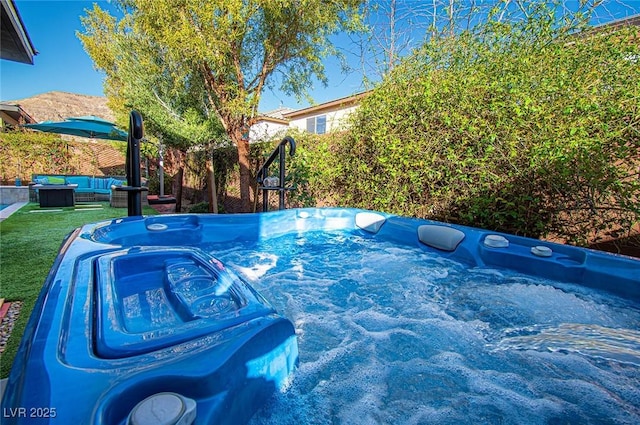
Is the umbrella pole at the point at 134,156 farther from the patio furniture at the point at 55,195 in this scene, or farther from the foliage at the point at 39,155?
the foliage at the point at 39,155

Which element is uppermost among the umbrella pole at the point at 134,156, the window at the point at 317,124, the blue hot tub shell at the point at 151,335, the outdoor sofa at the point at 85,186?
the window at the point at 317,124

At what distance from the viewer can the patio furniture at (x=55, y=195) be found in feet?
20.8

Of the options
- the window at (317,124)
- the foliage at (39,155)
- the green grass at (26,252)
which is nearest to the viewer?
the green grass at (26,252)

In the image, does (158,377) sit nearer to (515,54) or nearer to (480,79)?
(480,79)

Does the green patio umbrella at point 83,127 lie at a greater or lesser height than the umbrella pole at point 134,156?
greater

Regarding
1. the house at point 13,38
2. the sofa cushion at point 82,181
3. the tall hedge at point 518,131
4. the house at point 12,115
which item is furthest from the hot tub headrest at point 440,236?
the house at point 12,115

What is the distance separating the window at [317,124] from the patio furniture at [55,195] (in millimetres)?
7455

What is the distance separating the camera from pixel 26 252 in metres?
3.09

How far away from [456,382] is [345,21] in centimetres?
506

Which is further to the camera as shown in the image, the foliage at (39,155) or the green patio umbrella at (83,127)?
the foliage at (39,155)

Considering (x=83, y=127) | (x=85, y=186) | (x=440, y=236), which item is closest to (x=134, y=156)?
(x=440, y=236)

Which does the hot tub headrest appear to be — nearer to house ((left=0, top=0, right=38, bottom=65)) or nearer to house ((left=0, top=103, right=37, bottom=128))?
house ((left=0, top=0, right=38, bottom=65))

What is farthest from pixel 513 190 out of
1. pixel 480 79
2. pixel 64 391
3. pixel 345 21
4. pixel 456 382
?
pixel 345 21

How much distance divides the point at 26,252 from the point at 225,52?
3.32 metres
